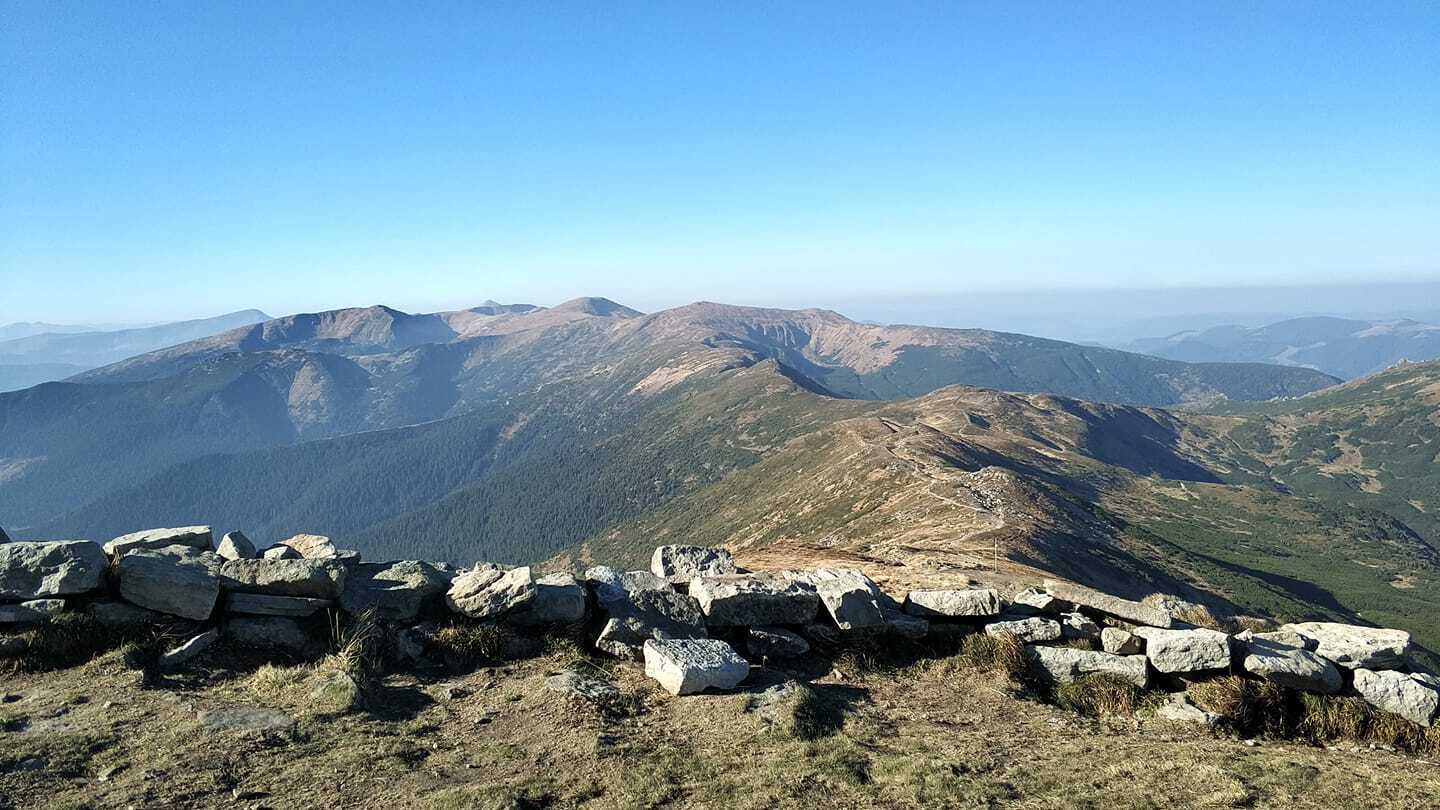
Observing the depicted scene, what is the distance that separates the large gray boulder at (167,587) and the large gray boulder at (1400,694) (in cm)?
2550

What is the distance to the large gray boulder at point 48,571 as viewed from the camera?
13.7 metres

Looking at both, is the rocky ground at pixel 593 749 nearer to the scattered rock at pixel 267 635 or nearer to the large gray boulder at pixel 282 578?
the scattered rock at pixel 267 635

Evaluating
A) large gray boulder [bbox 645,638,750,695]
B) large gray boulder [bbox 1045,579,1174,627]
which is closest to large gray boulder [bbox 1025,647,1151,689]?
large gray boulder [bbox 1045,579,1174,627]

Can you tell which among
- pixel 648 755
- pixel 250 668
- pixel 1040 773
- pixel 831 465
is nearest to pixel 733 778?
pixel 648 755

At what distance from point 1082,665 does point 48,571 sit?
75.2 ft

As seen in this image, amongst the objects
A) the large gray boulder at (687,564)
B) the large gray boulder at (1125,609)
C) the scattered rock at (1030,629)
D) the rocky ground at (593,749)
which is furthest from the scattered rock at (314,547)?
the large gray boulder at (1125,609)

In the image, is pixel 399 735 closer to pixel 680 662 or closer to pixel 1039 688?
pixel 680 662

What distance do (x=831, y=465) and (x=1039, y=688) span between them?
171175mm

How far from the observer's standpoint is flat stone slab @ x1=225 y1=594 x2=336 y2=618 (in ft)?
48.4

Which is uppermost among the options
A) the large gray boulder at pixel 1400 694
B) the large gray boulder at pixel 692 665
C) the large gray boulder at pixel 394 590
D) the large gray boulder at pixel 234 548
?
the large gray boulder at pixel 234 548

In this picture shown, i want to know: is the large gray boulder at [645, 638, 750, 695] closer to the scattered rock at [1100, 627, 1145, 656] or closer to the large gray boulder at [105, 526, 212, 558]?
the scattered rock at [1100, 627, 1145, 656]

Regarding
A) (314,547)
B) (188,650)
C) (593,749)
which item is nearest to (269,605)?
(188,650)

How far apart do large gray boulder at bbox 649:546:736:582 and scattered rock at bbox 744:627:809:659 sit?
2.81 metres

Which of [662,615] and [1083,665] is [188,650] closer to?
[662,615]
